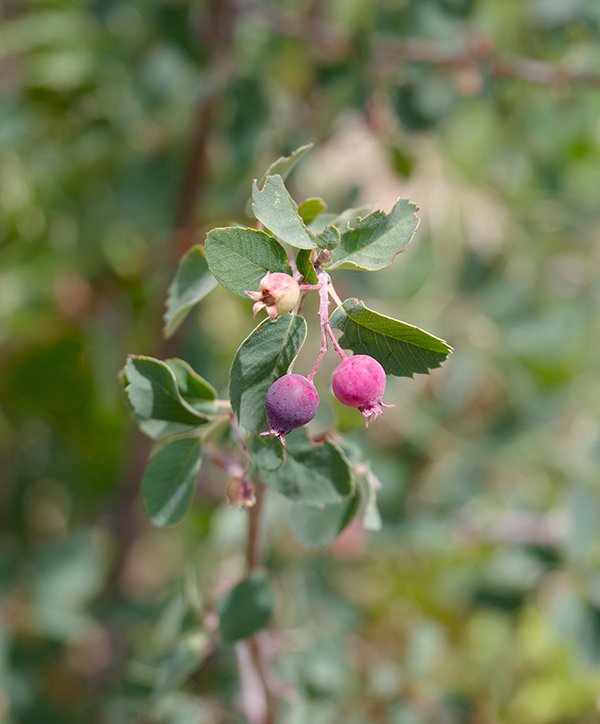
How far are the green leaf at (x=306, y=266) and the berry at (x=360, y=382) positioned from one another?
0.14 feet

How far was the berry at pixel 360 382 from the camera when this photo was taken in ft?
1.24

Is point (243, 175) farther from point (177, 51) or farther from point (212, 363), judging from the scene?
point (212, 363)

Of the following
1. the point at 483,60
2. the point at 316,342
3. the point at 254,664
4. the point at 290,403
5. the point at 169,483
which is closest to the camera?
the point at 290,403

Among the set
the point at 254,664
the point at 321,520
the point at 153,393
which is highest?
the point at 153,393

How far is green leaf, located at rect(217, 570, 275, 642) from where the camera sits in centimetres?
55

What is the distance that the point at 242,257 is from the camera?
15.8 inches

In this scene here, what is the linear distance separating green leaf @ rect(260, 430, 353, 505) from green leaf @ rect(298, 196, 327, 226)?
0.12 meters

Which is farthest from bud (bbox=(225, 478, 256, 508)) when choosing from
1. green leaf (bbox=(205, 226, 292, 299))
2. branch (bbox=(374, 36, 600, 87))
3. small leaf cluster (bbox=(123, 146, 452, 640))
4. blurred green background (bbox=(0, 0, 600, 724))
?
branch (bbox=(374, 36, 600, 87))

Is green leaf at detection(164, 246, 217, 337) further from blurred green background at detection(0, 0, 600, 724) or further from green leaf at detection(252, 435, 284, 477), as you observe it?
blurred green background at detection(0, 0, 600, 724)

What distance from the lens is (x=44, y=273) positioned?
1.10 meters

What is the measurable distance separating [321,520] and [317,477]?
0.07 m

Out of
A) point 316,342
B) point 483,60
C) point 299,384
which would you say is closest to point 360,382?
point 299,384

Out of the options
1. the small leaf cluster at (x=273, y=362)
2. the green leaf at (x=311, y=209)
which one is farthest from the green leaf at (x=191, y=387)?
the green leaf at (x=311, y=209)

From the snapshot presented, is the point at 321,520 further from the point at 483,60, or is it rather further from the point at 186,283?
the point at 483,60
